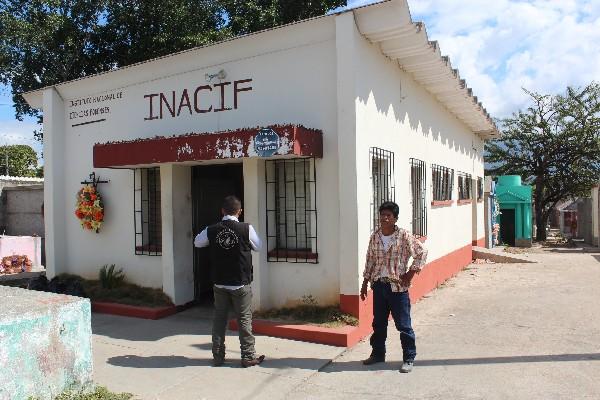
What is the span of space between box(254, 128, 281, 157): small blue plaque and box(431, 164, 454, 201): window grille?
4.75 m

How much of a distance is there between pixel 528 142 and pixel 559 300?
17.5 meters

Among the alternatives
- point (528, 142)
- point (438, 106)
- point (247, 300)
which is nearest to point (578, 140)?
point (528, 142)

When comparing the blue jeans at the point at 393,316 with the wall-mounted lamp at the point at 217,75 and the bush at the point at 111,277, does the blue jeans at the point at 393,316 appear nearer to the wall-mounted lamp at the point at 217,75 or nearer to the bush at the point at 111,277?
the wall-mounted lamp at the point at 217,75

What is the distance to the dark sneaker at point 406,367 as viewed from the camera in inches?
183

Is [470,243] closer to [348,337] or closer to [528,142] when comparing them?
[348,337]

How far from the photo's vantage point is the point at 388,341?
18.6 feet

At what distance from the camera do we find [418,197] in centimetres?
827

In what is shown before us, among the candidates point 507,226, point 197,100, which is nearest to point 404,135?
point 197,100

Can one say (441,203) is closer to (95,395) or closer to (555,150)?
(95,395)

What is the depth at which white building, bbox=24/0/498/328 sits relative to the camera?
580 centimetres

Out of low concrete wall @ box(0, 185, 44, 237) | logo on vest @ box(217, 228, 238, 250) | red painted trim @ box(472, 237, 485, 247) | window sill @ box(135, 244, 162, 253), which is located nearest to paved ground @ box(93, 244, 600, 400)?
window sill @ box(135, 244, 162, 253)

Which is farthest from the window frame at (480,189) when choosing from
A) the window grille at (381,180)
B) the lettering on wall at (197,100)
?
the lettering on wall at (197,100)

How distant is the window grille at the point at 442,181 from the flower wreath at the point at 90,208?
5905mm

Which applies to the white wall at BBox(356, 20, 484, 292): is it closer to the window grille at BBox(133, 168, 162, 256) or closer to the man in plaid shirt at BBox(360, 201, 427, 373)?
the man in plaid shirt at BBox(360, 201, 427, 373)
